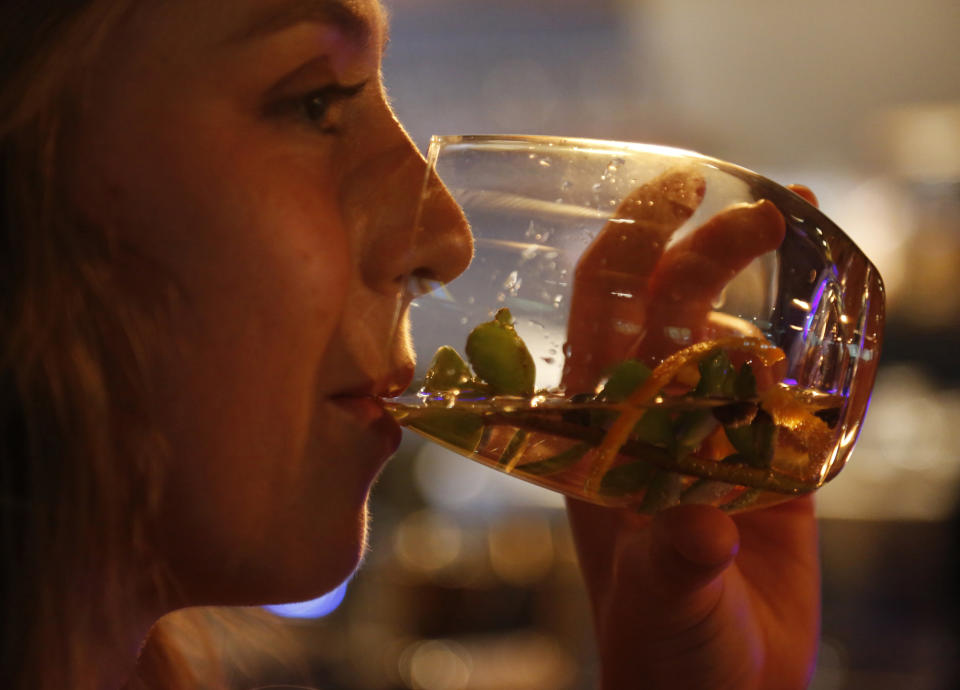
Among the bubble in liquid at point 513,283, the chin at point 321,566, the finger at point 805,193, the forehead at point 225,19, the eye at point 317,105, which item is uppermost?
the forehead at point 225,19

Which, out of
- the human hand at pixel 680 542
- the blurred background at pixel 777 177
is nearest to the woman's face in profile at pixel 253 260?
the human hand at pixel 680 542

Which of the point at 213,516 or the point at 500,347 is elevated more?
the point at 500,347

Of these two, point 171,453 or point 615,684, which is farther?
point 615,684

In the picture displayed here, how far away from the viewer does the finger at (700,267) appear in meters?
0.52

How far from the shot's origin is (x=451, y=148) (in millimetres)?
587

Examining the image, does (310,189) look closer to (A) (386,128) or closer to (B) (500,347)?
(A) (386,128)

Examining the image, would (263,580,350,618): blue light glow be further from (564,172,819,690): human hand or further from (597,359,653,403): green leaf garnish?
(597,359,653,403): green leaf garnish

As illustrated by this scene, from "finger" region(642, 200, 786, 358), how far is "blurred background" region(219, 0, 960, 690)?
2182 millimetres

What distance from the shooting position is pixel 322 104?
65 centimetres

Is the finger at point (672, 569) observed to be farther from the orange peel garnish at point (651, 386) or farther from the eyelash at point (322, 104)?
the eyelash at point (322, 104)

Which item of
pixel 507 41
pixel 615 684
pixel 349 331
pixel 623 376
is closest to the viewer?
pixel 623 376

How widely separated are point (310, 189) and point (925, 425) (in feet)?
10.7

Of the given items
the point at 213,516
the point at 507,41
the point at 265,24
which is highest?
the point at 507,41

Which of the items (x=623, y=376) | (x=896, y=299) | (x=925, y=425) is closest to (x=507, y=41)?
(x=896, y=299)
